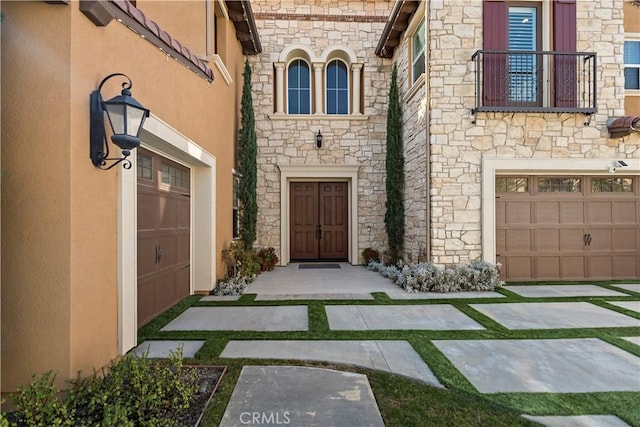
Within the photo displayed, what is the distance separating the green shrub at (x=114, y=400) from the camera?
2223 millimetres

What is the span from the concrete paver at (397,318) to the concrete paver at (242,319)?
19.6 inches

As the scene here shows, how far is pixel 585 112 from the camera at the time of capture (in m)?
6.92

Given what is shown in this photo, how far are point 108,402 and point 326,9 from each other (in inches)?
408

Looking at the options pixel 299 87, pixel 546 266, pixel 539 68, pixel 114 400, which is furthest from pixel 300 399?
pixel 299 87

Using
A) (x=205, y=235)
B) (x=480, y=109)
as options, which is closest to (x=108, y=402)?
(x=205, y=235)

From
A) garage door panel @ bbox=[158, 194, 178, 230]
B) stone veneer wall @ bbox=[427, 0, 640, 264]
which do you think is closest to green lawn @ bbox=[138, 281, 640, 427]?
garage door panel @ bbox=[158, 194, 178, 230]

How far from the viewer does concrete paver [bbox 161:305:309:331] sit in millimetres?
4559

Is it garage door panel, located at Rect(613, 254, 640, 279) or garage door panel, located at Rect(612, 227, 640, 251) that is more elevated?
garage door panel, located at Rect(612, 227, 640, 251)

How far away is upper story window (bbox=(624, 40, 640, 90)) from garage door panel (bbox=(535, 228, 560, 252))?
12.7ft

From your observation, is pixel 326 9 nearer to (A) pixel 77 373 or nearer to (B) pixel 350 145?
(B) pixel 350 145

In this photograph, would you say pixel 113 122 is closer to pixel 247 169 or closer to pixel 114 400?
pixel 114 400

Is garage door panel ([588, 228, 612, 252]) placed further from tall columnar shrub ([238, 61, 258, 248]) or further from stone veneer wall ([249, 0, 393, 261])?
tall columnar shrub ([238, 61, 258, 248])

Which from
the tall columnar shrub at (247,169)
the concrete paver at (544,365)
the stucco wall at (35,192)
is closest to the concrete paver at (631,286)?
the concrete paver at (544,365)

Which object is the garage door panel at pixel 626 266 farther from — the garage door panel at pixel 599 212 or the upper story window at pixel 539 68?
the upper story window at pixel 539 68
